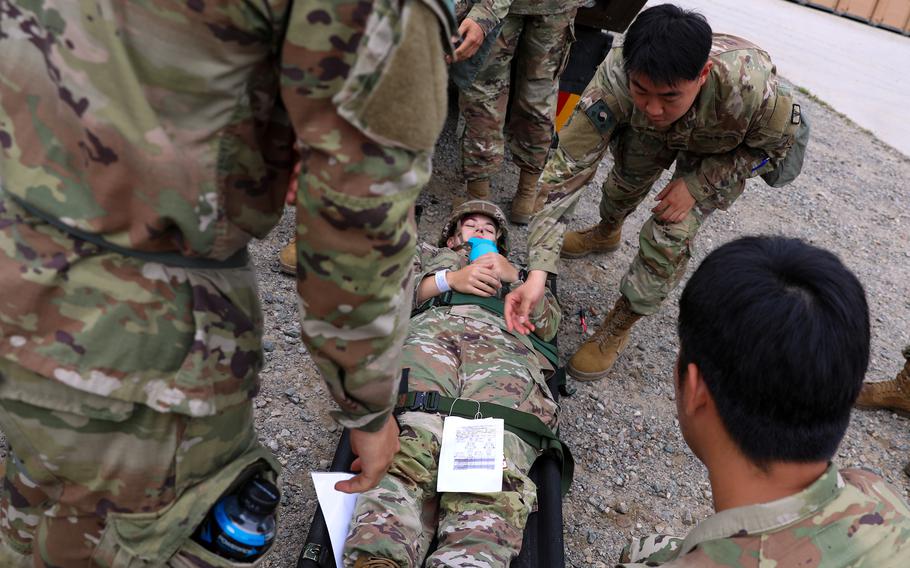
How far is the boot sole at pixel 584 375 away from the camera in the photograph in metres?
3.14

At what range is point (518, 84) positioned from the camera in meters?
3.80

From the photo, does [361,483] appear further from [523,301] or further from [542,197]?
[542,197]

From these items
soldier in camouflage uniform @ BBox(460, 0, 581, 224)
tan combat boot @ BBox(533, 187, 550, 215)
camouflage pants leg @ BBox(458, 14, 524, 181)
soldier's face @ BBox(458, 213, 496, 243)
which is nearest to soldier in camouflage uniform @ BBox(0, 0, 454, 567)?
tan combat boot @ BBox(533, 187, 550, 215)

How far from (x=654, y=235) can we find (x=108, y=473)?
7.86 ft

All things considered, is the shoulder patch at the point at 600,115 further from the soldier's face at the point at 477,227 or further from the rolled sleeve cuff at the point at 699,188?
the soldier's face at the point at 477,227

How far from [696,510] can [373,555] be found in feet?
4.80

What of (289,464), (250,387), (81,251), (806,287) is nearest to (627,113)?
(806,287)

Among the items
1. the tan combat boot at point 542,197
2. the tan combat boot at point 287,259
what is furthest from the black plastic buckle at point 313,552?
the tan combat boot at point 287,259

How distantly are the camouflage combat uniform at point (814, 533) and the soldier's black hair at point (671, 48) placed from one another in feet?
5.12

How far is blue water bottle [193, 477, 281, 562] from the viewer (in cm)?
123

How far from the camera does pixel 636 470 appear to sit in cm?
274

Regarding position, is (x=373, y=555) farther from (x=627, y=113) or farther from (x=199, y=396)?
(x=627, y=113)

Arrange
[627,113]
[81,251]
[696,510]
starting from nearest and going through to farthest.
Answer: [81,251] < [696,510] < [627,113]

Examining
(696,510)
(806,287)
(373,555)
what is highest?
(806,287)
